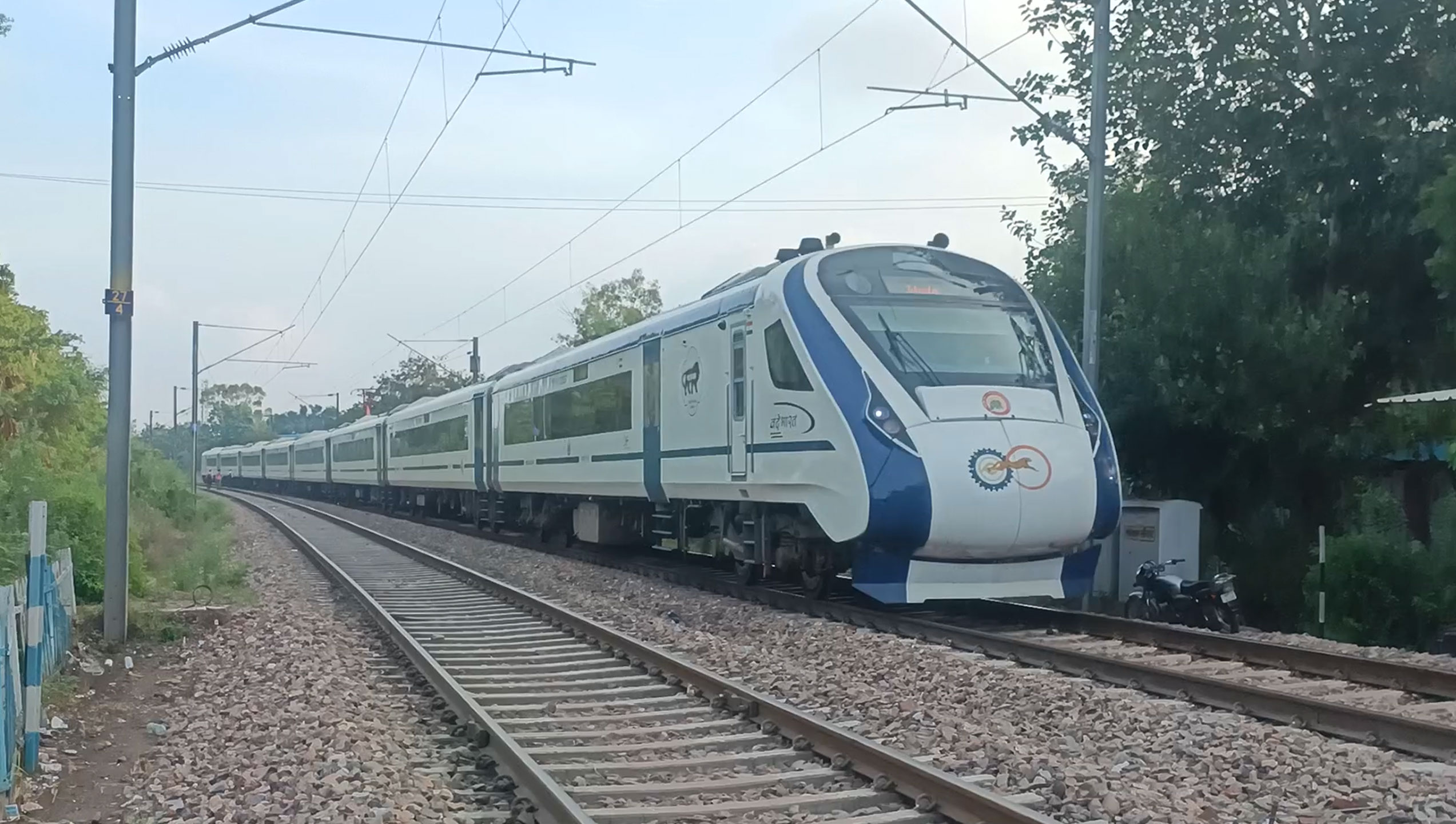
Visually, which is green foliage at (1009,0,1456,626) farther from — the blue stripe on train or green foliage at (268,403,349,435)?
green foliage at (268,403,349,435)

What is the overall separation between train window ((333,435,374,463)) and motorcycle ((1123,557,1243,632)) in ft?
101

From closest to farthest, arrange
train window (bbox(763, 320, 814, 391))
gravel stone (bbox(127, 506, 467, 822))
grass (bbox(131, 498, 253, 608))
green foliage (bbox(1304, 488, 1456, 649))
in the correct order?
gravel stone (bbox(127, 506, 467, 822))
train window (bbox(763, 320, 814, 391))
grass (bbox(131, 498, 253, 608))
green foliage (bbox(1304, 488, 1456, 649))

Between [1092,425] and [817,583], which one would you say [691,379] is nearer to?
[817,583]

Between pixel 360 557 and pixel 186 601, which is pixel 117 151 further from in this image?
pixel 360 557

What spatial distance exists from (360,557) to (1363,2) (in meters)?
15.5

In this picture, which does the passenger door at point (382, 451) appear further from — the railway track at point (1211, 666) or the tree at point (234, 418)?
the tree at point (234, 418)

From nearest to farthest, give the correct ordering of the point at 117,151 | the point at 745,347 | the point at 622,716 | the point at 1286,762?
the point at 1286,762 → the point at 622,716 → the point at 117,151 → the point at 745,347

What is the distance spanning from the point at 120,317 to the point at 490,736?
564 centimetres

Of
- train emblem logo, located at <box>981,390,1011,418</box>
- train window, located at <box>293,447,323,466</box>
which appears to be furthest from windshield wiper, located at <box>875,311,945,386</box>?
train window, located at <box>293,447,323,466</box>

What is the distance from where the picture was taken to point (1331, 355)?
1691cm

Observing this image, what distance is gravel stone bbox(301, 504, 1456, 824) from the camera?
530cm

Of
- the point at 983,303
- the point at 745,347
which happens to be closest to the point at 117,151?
the point at 745,347

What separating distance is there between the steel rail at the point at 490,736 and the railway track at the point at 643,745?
11 millimetres

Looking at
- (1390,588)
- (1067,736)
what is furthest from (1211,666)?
(1390,588)
